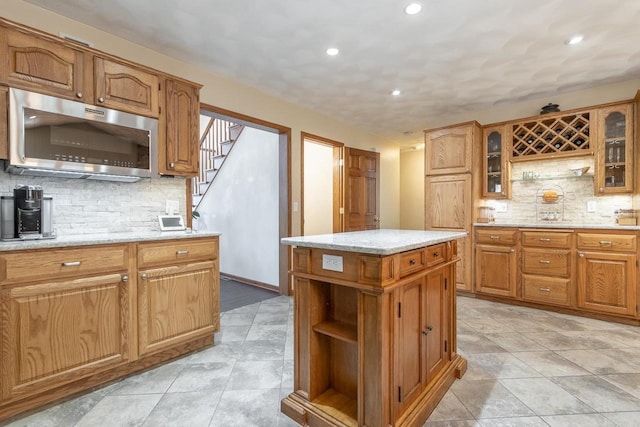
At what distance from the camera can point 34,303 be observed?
167 centimetres

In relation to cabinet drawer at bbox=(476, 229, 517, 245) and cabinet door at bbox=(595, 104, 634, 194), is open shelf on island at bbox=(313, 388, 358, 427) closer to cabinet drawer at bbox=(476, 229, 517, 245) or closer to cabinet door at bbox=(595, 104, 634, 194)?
cabinet drawer at bbox=(476, 229, 517, 245)

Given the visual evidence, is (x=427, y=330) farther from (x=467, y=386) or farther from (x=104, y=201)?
(x=104, y=201)

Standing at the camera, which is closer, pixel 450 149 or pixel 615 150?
pixel 615 150

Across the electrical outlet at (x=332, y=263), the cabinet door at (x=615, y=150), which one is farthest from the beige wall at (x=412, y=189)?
the electrical outlet at (x=332, y=263)

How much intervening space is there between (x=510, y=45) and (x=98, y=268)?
3.64 m

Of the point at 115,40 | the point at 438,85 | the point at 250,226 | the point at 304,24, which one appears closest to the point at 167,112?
the point at 115,40

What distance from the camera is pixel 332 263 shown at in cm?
151

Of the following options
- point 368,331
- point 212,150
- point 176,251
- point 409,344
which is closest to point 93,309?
point 176,251

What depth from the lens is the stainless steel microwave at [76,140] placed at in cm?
181

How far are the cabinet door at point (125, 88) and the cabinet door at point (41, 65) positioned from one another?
4.2 inches

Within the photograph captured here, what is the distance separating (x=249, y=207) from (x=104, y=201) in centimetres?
235

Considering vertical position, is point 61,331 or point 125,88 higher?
point 125,88

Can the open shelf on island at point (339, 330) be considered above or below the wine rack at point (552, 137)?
below

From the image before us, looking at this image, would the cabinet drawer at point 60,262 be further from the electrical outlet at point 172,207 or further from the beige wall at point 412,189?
the beige wall at point 412,189
